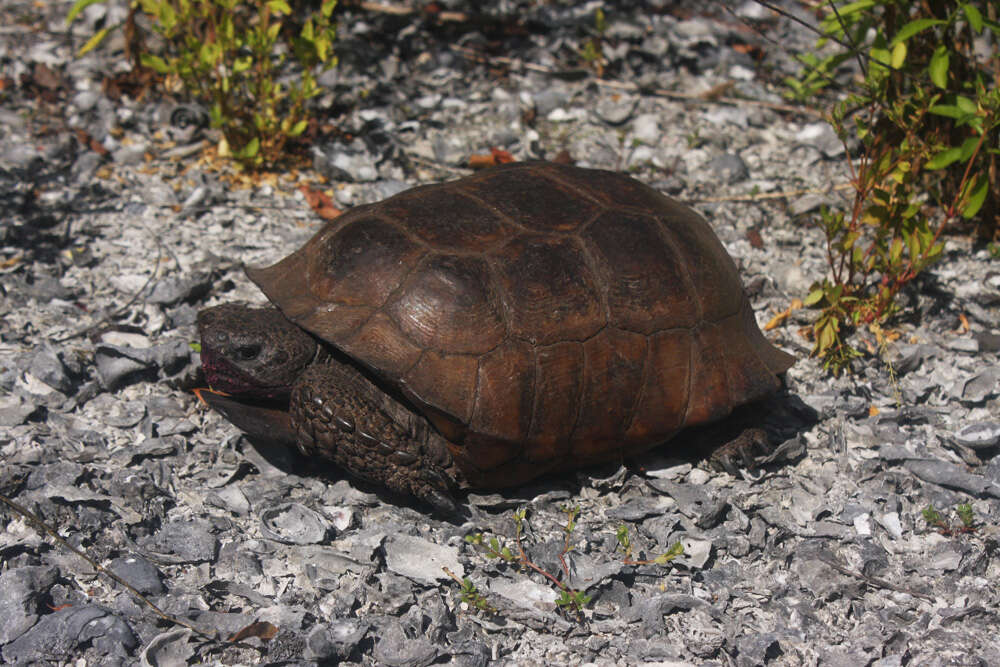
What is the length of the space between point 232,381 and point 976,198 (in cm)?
330

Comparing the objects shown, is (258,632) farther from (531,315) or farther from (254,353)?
(531,315)

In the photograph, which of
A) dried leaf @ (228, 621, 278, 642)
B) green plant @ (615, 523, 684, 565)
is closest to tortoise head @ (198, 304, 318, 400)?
dried leaf @ (228, 621, 278, 642)

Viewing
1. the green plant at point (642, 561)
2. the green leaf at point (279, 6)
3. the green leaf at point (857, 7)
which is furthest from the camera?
the green leaf at point (279, 6)

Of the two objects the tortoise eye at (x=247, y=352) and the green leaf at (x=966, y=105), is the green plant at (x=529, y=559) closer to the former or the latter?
the tortoise eye at (x=247, y=352)

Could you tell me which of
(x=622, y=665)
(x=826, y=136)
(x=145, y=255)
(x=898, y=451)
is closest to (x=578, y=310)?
(x=622, y=665)

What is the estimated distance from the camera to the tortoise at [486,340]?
2992 millimetres

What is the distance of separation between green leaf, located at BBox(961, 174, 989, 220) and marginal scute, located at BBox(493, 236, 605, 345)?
1927 millimetres

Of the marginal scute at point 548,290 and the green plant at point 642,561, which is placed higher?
the marginal scute at point 548,290

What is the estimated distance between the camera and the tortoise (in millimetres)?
2992

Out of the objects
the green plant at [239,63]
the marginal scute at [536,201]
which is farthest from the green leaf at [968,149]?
the green plant at [239,63]

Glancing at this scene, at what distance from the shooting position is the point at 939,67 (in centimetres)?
380

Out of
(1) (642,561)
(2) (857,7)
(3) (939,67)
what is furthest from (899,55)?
(1) (642,561)

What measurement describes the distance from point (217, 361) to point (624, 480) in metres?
1.60

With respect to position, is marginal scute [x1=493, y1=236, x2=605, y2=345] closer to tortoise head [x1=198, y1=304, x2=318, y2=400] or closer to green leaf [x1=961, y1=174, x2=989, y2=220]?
tortoise head [x1=198, y1=304, x2=318, y2=400]
